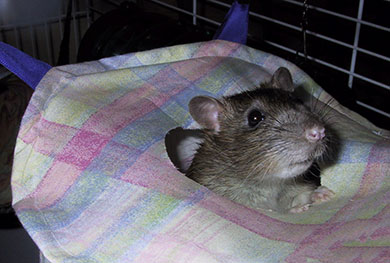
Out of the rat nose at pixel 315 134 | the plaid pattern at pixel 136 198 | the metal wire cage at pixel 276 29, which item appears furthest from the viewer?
the metal wire cage at pixel 276 29

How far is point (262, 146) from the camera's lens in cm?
140

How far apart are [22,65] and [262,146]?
0.67 meters

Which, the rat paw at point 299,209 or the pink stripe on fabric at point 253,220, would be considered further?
the rat paw at point 299,209

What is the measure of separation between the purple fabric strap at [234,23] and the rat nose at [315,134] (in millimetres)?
556

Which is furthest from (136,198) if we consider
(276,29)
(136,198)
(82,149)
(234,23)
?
(276,29)

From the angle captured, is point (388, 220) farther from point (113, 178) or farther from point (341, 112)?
point (113, 178)

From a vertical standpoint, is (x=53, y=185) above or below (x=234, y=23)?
below

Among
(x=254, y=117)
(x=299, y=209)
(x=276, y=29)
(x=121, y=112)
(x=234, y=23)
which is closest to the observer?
(x=121, y=112)

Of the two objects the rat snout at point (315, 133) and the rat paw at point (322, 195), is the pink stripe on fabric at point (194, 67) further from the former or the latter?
the rat paw at point (322, 195)

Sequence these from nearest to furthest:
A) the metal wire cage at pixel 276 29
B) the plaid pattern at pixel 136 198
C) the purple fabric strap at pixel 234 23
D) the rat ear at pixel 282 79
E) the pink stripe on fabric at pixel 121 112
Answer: the plaid pattern at pixel 136 198, the pink stripe on fabric at pixel 121 112, the rat ear at pixel 282 79, the purple fabric strap at pixel 234 23, the metal wire cage at pixel 276 29

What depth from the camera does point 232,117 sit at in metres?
1.54

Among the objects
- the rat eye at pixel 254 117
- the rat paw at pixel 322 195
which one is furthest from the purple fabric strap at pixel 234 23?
the rat paw at pixel 322 195

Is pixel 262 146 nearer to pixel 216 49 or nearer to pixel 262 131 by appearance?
pixel 262 131

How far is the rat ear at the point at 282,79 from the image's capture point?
149cm
